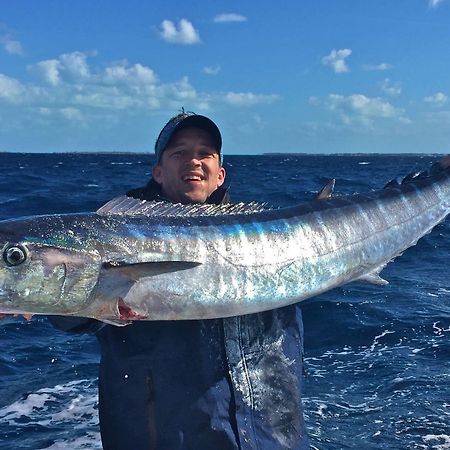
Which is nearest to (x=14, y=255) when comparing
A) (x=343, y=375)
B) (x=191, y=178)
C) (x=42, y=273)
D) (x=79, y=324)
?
(x=42, y=273)

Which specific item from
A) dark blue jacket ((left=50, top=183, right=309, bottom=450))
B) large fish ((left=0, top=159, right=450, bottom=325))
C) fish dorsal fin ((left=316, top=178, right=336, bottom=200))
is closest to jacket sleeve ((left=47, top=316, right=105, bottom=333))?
dark blue jacket ((left=50, top=183, right=309, bottom=450))

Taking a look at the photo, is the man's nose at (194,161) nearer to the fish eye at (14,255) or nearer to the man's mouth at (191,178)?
the man's mouth at (191,178)

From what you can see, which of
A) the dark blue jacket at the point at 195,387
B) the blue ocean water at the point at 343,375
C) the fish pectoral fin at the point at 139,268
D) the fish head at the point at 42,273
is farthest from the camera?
the blue ocean water at the point at 343,375

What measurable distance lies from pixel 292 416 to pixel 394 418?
3445mm

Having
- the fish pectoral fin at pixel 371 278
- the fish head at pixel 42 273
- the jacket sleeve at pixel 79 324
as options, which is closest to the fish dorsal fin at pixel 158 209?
the fish head at pixel 42 273

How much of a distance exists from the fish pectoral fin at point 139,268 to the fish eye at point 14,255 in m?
0.40

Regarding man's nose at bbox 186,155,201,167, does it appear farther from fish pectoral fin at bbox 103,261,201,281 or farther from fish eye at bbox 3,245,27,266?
fish eye at bbox 3,245,27,266

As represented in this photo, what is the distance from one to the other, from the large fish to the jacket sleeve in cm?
25

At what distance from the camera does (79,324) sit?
3322 mm

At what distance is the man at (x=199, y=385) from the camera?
3.30 m

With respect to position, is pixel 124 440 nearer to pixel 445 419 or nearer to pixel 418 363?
pixel 445 419

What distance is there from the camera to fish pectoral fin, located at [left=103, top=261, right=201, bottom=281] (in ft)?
10.1

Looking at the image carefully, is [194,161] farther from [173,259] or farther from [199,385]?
[199,385]

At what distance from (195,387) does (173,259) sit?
723 mm
